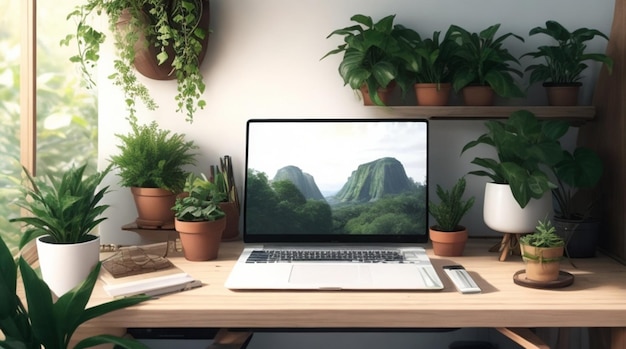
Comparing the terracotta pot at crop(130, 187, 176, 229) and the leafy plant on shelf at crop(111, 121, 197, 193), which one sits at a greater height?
the leafy plant on shelf at crop(111, 121, 197, 193)

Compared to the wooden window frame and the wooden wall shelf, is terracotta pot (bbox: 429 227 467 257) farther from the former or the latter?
the wooden window frame

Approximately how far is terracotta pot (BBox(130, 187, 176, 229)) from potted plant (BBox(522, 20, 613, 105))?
4.18 ft

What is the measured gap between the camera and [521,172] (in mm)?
1920

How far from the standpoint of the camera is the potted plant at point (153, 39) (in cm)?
211

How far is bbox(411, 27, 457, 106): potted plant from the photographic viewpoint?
2.16m

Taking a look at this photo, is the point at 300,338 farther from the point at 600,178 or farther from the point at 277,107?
the point at 600,178

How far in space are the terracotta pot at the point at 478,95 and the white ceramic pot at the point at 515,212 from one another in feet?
1.06

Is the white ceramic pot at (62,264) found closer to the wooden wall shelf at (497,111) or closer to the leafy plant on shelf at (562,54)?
the wooden wall shelf at (497,111)

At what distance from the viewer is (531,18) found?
7.45 feet

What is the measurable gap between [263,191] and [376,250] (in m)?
0.41

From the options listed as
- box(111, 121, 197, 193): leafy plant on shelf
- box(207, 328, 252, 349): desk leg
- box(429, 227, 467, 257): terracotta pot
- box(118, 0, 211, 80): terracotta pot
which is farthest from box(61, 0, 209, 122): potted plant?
box(429, 227, 467, 257): terracotta pot

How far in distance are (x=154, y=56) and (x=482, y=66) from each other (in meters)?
1.07

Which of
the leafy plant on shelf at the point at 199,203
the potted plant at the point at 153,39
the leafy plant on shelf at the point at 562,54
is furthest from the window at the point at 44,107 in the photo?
the leafy plant on shelf at the point at 562,54

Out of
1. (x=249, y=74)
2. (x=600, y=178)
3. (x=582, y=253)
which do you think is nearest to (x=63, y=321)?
(x=249, y=74)
